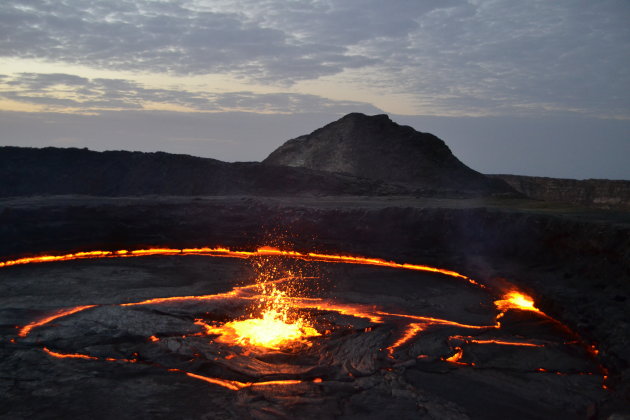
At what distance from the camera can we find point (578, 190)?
2373 cm

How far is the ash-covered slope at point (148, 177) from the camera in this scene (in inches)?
787

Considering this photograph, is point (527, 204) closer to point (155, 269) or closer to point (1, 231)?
point (155, 269)

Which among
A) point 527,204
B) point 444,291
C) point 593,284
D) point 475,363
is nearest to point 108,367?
point 475,363

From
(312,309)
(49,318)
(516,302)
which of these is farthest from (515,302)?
(49,318)

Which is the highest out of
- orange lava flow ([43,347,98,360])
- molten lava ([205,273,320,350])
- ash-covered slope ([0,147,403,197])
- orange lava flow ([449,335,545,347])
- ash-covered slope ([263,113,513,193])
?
ash-covered slope ([263,113,513,193])

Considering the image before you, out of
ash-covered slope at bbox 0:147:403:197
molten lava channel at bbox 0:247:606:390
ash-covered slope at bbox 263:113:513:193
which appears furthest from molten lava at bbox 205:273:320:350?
ash-covered slope at bbox 263:113:513:193

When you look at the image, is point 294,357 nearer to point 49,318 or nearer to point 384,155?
point 49,318

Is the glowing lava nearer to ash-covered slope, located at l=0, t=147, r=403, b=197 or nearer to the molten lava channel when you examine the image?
the molten lava channel

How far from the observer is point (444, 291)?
10000mm

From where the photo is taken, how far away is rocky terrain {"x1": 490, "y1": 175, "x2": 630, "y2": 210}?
22062 mm

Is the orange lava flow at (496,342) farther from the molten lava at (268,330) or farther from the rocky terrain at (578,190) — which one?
the rocky terrain at (578,190)

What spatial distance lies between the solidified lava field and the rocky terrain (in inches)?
625

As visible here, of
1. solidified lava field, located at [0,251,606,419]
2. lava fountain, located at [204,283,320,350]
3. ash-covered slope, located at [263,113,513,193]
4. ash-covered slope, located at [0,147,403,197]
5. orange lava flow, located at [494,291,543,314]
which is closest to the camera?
solidified lava field, located at [0,251,606,419]

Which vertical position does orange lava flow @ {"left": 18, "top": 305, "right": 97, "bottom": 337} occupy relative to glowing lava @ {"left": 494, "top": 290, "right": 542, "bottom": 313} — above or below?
below
